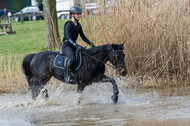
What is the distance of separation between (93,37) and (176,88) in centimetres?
283

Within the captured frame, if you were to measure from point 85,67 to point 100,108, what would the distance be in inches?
40.4

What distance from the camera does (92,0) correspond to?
10.2 m

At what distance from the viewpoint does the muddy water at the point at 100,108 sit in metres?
6.55

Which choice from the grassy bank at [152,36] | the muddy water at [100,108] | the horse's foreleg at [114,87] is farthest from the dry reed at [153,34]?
the horse's foreleg at [114,87]

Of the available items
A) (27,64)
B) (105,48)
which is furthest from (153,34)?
(27,64)

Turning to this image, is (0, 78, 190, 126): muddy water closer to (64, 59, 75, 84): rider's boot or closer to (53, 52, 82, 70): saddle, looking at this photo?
(64, 59, 75, 84): rider's boot

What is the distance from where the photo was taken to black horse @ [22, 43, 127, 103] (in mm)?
7691

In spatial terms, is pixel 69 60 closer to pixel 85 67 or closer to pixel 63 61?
pixel 63 61

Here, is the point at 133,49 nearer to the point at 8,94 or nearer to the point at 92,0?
the point at 92,0

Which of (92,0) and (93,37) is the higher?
(92,0)

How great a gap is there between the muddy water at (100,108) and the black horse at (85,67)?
406 millimetres

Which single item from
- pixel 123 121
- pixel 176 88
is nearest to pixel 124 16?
pixel 176 88

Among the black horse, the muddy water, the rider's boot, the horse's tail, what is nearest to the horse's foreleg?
the black horse

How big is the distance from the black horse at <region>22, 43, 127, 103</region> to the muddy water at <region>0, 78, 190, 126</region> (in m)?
0.41
